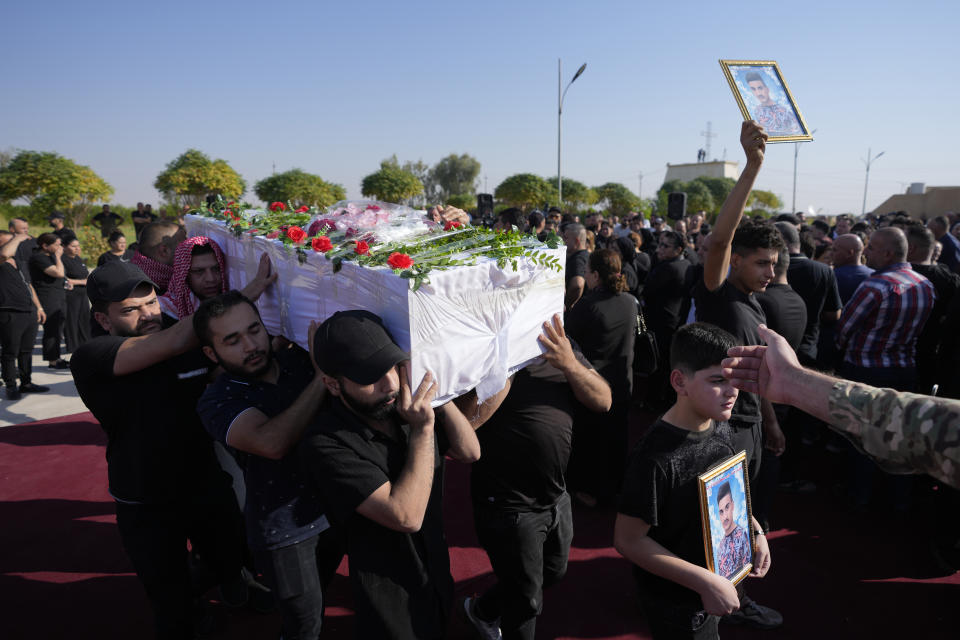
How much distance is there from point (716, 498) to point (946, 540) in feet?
9.75

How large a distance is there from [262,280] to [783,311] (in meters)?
3.19

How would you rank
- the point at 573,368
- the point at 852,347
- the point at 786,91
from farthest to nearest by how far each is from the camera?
1. the point at 852,347
2. the point at 786,91
3. the point at 573,368

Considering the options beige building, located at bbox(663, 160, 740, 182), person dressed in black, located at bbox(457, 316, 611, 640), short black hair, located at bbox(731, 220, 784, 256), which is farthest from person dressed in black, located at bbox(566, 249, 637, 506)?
beige building, located at bbox(663, 160, 740, 182)

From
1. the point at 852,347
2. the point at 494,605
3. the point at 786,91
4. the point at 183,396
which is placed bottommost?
the point at 494,605

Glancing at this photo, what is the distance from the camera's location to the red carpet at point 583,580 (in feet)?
9.78

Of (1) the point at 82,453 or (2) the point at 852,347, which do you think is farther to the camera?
(1) the point at 82,453

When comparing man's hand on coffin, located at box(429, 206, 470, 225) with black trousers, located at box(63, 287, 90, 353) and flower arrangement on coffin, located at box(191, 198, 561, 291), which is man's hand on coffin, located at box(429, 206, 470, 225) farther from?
black trousers, located at box(63, 287, 90, 353)

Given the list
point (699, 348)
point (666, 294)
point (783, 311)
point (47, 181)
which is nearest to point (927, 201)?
point (666, 294)

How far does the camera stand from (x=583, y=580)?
132 inches

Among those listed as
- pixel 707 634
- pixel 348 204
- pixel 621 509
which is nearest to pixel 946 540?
pixel 707 634

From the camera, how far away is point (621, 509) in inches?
75.8

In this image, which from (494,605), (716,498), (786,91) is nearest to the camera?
(716,498)

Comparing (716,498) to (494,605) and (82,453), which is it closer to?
(494,605)

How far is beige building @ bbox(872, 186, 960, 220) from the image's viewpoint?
34.4 metres
